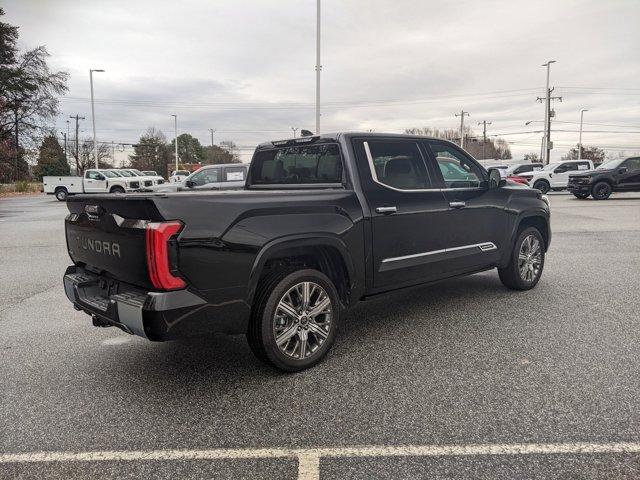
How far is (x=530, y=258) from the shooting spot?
5996 mm

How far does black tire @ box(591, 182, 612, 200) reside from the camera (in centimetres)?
2192

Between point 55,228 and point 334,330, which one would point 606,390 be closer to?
point 334,330

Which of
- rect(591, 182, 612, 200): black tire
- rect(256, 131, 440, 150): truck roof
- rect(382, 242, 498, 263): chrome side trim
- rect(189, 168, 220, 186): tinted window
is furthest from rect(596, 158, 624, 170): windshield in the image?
rect(256, 131, 440, 150): truck roof

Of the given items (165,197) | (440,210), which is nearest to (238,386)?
(165,197)

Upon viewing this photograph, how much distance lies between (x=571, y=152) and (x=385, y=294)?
→ 109m

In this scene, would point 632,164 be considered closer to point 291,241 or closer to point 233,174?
point 233,174

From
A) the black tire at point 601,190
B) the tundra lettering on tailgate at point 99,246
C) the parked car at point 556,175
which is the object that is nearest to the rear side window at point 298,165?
the tundra lettering on tailgate at point 99,246

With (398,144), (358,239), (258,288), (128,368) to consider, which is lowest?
(128,368)

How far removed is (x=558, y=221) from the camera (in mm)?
13945

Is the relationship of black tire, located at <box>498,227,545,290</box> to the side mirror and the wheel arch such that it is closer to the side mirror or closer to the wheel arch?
A: the side mirror

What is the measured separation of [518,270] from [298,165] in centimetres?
298

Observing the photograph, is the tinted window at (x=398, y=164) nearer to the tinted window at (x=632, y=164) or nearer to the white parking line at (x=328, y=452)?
the white parking line at (x=328, y=452)

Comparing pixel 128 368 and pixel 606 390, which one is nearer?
pixel 606 390

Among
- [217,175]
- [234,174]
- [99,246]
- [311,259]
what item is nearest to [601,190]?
[234,174]
